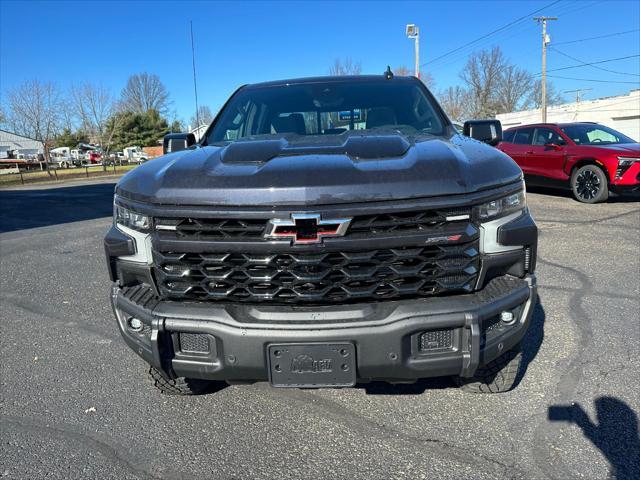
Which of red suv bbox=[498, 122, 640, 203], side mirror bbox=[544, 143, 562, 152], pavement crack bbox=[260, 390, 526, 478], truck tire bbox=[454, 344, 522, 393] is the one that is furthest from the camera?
side mirror bbox=[544, 143, 562, 152]

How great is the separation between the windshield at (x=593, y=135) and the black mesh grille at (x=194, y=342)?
10395 mm

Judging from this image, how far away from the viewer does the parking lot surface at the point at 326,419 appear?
2.33m

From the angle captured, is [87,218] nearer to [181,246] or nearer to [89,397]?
[89,397]

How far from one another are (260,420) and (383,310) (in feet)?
3.59

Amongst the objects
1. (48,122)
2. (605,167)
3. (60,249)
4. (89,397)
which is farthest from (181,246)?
(48,122)

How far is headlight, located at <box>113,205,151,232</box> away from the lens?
7.55 feet

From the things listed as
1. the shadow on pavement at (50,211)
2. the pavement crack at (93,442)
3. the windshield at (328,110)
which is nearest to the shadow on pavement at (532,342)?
the windshield at (328,110)

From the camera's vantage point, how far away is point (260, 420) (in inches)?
107

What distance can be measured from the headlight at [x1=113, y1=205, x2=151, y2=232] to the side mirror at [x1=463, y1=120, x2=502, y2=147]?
2.35 metres

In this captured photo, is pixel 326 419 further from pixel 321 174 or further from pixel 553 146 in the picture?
pixel 553 146

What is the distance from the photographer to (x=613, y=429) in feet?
8.27

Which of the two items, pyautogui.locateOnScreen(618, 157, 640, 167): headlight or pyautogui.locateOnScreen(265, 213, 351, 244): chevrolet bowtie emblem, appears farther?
pyautogui.locateOnScreen(618, 157, 640, 167): headlight

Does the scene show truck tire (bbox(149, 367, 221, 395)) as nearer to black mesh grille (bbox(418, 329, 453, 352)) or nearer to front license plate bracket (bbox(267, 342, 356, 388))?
front license plate bracket (bbox(267, 342, 356, 388))

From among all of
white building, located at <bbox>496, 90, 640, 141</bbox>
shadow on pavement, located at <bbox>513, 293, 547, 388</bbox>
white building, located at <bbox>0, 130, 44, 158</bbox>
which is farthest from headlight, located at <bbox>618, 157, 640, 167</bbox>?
white building, located at <bbox>0, 130, 44, 158</bbox>
